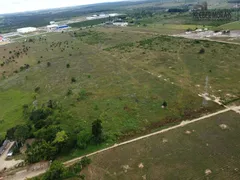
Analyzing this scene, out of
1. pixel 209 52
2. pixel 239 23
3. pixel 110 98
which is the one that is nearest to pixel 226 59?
pixel 209 52

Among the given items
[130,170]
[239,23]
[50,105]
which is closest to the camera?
[130,170]

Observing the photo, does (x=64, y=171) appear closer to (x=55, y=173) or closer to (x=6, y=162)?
(x=55, y=173)

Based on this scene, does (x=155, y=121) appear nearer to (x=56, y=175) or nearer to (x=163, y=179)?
(x=163, y=179)

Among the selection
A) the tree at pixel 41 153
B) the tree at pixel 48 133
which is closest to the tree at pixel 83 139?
the tree at pixel 41 153

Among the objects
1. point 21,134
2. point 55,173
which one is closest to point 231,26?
point 21,134

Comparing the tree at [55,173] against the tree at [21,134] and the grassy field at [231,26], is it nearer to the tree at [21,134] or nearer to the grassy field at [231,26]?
the tree at [21,134]
